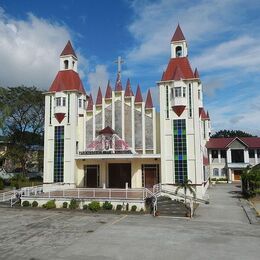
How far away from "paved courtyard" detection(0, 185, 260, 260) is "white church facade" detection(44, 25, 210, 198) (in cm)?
822

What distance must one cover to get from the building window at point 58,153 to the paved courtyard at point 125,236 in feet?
A: 34.0

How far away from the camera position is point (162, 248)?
13.3 m

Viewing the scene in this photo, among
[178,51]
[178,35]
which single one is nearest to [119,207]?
[178,51]

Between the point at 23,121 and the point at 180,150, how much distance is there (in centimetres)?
2889

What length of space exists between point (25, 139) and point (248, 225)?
38298mm

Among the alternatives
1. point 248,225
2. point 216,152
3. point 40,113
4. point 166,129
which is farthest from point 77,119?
point 216,152

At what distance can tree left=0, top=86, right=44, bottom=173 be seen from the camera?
46312 mm

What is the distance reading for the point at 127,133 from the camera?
107 ft

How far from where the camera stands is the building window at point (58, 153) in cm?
3278

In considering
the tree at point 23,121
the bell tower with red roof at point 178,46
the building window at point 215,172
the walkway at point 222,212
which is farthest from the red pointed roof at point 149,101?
the building window at point 215,172

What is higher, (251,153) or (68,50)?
(68,50)

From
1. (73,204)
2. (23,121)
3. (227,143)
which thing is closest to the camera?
(73,204)

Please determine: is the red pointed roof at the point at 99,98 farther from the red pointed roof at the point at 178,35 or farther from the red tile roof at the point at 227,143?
the red tile roof at the point at 227,143

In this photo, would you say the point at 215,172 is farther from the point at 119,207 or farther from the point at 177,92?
the point at 119,207
